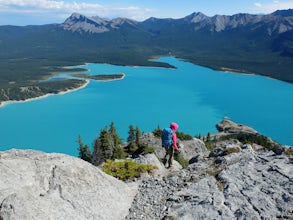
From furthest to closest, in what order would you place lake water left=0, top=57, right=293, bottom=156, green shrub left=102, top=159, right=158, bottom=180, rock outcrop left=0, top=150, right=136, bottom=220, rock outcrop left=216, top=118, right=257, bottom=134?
lake water left=0, top=57, right=293, bottom=156
rock outcrop left=216, top=118, right=257, bottom=134
green shrub left=102, top=159, right=158, bottom=180
rock outcrop left=0, top=150, right=136, bottom=220

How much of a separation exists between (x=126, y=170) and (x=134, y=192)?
305 cm

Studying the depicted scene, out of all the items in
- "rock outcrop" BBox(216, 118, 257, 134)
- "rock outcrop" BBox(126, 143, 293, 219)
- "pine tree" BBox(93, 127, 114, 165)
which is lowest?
"rock outcrop" BBox(216, 118, 257, 134)

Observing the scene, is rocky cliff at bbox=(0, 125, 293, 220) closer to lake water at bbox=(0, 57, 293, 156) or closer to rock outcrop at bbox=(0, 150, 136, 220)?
rock outcrop at bbox=(0, 150, 136, 220)

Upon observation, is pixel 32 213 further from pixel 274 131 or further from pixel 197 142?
pixel 274 131

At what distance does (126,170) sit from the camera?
16.7m

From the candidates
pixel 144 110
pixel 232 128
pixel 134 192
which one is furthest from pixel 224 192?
pixel 144 110

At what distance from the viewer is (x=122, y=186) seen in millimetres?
13453

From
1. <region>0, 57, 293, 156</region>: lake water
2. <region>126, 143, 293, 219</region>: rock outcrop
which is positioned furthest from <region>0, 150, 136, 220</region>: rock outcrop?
<region>0, 57, 293, 156</region>: lake water

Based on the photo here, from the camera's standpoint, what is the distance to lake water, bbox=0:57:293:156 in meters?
90.9

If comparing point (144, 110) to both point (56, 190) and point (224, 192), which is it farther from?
point (56, 190)

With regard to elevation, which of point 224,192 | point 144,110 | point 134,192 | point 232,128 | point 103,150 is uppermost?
point 224,192

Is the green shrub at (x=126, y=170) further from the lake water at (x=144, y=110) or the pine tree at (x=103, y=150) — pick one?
the lake water at (x=144, y=110)

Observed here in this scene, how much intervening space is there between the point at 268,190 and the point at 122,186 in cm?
542

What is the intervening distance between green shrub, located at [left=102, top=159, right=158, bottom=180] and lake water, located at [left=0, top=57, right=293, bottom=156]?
60.8 m
